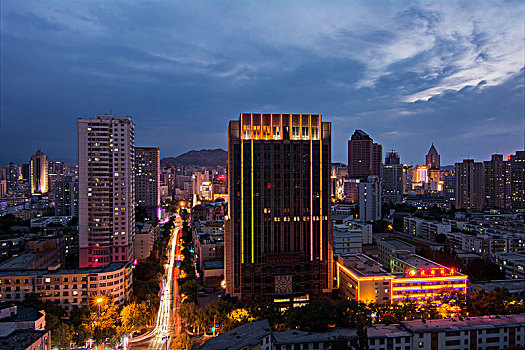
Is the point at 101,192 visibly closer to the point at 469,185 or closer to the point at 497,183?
the point at 497,183

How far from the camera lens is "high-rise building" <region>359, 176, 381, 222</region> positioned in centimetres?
9825

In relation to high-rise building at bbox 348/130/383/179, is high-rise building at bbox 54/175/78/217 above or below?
below

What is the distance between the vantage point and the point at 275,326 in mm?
31125

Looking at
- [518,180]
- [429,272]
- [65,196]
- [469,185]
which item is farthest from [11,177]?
[518,180]

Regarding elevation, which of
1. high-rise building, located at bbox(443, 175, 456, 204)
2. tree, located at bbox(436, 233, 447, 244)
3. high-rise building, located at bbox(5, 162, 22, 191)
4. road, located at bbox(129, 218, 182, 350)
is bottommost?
road, located at bbox(129, 218, 182, 350)

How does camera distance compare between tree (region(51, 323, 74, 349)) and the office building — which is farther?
the office building

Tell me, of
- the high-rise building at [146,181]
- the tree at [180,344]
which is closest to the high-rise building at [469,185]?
the high-rise building at [146,181]

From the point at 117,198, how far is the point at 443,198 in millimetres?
130406

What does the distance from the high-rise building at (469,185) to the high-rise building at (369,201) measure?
35261mm

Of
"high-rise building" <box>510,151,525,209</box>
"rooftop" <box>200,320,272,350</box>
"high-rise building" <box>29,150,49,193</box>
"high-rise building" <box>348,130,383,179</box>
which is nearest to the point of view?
"rooftop" <box>200,320,272,350</box>

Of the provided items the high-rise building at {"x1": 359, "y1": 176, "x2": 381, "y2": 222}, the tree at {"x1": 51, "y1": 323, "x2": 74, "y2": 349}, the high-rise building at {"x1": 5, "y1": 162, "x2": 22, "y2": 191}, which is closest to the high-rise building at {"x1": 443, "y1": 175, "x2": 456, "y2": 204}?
the high-rise building at {"x1": 359, "y1": 176, "x2": 381, "y2": 222}

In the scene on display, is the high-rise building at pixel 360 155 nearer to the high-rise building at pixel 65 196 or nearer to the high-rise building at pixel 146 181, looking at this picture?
the high-rise building at pixel 146 181

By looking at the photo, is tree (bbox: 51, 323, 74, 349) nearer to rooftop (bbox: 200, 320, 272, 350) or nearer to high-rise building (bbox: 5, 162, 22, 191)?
rooftop (bbox: 200, 320, 272, 350)

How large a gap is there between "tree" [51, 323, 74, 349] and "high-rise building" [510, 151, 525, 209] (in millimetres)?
117274
